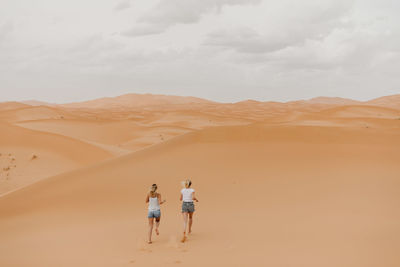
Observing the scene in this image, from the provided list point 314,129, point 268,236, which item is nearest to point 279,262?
point 268,236

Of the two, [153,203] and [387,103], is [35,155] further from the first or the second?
[387,103]

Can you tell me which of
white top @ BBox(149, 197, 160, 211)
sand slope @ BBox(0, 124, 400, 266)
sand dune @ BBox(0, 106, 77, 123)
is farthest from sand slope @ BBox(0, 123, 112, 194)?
sand dune @ BBox(0, 106, 77, 123)

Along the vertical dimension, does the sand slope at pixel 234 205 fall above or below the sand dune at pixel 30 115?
below

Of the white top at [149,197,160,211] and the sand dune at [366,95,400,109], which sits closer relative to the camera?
the white top at [149,197,160,211]

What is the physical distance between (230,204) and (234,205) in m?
0.16

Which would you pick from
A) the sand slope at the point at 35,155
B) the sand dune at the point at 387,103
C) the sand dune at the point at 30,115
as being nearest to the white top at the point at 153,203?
the sand slope at the point at 35,155

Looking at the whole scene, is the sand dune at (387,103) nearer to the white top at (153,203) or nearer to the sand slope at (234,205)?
the sand slope at (234,205)

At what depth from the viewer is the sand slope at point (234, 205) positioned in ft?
24.5

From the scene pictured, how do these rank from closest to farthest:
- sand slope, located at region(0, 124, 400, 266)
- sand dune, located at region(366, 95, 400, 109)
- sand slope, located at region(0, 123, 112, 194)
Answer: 1. sand slope, located at region(0, 124, 400, 266)
2. sand slope, located at region(0, 123, 112, 194)
3. sand dune, located at region(366, 95, 400, 109)

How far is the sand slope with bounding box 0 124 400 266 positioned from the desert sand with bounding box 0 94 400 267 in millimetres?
32

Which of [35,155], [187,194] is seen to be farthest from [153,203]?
[35,155]

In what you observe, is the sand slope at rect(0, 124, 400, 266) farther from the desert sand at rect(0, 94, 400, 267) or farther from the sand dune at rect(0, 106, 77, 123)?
the sand dune at rect(0, 106, 77, 123)

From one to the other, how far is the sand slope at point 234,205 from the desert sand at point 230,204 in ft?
0.11

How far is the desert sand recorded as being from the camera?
294 inches
